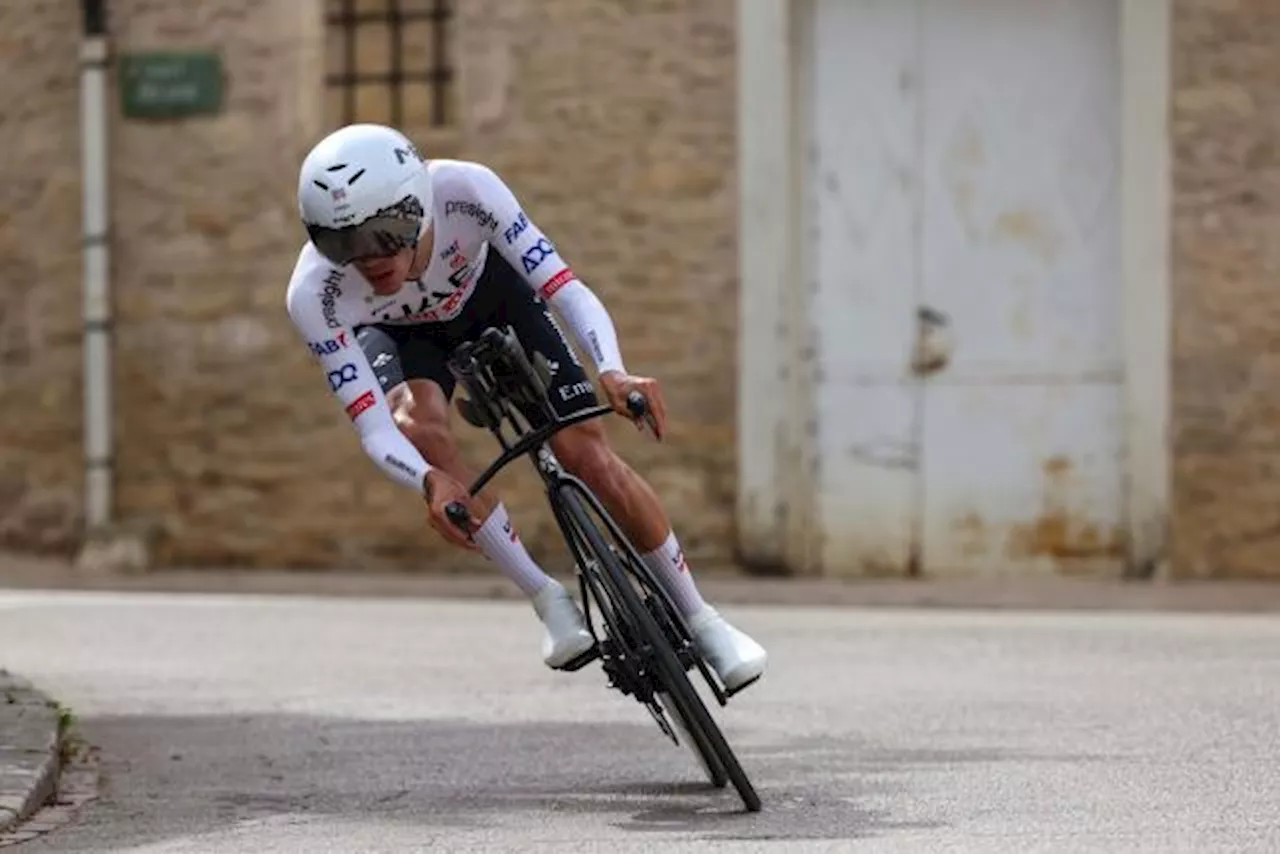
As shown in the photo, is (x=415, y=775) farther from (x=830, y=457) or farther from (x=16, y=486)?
(x=16, y=486)

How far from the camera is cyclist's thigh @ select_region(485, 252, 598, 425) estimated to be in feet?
27.0

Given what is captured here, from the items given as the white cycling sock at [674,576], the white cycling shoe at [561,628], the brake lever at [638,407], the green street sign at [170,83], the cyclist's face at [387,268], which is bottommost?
the white cycling shoe at [561,628]

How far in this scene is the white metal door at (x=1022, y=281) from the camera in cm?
1772

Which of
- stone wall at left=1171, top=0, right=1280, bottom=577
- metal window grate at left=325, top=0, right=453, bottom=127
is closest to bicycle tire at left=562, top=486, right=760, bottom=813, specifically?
stone wall at left=1171, top=0, right=1280, bottom=577

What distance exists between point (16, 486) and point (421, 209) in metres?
12.2

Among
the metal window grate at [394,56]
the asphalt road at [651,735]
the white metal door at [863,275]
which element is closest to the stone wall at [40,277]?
the metal window grate at [394,56]

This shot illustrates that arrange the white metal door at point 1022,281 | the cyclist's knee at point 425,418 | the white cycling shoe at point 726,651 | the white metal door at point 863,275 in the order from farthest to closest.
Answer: the white metal door at point 863,275
the white metal door at point 1022,281
the cyclist's knee at point 425,418
the white cycling shoe at point 726,651

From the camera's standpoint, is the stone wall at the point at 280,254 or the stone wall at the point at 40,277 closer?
the stone wall at the point at 280,254

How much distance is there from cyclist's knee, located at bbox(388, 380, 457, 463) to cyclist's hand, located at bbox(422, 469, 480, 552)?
348 millimetres

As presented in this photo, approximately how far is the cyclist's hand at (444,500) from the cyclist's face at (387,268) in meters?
0.47

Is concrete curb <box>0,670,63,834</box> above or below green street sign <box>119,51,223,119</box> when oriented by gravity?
below

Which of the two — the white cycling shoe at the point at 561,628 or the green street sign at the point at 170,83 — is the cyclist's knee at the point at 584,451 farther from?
the green street sign at the point at 170,83

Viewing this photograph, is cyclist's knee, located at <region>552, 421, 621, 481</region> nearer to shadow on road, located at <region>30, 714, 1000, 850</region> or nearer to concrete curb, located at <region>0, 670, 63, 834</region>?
shadow on road, located at <region>30, 714, 1000, 850</region>

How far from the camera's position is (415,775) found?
29.6 feet
